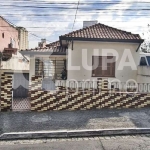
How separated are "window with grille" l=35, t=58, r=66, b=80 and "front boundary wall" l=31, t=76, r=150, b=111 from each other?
369 cm

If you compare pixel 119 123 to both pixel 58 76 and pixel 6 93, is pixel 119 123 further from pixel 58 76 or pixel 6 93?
pixel 58 76

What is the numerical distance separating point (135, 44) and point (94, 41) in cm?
233

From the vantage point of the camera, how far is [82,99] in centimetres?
893

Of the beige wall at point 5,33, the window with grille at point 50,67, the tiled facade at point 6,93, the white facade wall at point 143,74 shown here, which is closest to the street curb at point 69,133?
the tiled facade at point 6,93

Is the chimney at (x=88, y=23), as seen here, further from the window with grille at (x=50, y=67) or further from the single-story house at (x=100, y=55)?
the window with grille at (x=50, y=67)

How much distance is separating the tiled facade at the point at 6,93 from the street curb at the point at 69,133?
2.74 metres

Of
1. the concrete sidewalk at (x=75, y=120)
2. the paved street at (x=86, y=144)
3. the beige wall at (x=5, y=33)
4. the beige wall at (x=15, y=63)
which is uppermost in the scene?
the beige wall at (x=5, y=33)

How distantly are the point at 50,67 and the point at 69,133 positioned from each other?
7.19 m

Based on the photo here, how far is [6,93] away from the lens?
862 cm

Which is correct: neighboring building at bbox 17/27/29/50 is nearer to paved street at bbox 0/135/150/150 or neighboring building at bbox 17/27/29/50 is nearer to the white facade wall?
the white facade wall

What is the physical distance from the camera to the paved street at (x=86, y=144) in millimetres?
5308

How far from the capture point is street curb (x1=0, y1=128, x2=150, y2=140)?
602 centimetres

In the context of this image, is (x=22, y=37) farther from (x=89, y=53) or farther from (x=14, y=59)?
(x=89, y=53)

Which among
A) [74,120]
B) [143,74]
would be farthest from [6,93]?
[143,74]
